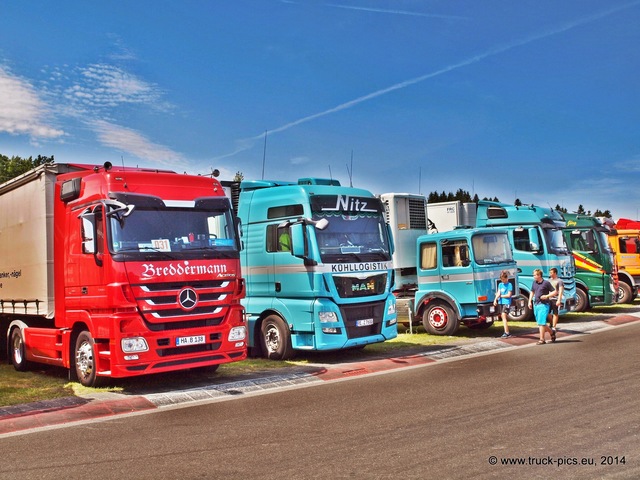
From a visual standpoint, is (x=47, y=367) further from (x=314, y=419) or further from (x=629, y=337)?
(x=629, y=337)

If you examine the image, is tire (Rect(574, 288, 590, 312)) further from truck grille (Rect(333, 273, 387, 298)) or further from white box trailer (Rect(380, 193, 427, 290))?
truck grille (Rect(333, 273, 387, 298))

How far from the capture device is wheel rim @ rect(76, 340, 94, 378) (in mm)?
11127

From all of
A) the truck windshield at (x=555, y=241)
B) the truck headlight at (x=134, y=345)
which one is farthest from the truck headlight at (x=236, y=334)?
the truck windshield at (x=555, y=241)

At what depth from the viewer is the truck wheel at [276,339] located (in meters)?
14.1

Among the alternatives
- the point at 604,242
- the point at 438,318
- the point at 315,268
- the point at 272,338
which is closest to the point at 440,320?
the point at 438,318

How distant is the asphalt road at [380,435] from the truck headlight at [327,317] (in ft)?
7.27

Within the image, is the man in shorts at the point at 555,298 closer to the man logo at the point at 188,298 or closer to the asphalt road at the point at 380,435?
the asphalt road at the point at 380,435

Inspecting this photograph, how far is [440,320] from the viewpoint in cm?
1834

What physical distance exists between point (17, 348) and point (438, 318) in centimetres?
1020

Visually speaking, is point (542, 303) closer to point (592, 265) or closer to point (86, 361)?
point (592, 265)

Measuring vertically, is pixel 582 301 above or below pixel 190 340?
below

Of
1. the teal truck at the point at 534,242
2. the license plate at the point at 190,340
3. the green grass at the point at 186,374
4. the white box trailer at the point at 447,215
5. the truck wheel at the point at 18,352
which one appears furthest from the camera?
the white box trailer at the point at 447,215

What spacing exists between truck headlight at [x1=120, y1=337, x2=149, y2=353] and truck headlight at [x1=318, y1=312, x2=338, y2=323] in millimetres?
3872

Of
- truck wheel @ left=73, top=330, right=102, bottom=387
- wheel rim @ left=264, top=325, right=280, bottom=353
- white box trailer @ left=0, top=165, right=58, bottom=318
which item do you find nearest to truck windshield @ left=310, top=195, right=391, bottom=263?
wheel rim @ left=264, top=325, right=280, bottom=353
